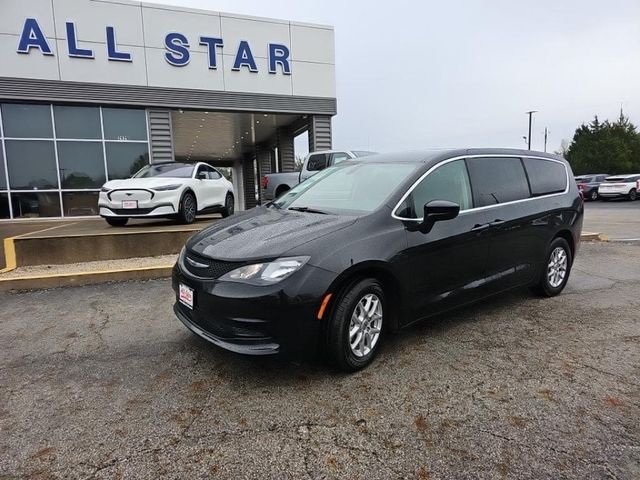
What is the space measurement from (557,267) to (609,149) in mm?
46597

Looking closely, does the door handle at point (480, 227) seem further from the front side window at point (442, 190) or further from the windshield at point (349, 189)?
the windshield at point (349, 189)

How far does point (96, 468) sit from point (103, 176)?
41.8ft

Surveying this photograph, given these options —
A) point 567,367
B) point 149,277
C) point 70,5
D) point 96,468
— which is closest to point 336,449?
point 96,468

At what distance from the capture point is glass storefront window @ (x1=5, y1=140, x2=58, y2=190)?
12.6 m

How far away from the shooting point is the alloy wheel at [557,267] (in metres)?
4.88

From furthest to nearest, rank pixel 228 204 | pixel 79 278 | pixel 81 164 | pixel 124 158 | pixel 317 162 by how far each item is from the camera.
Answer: pixel 124 158
pixel 81 164
pixel 317 162
pixel 228 204
pixel 79 278

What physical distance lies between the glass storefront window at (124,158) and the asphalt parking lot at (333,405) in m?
9.97

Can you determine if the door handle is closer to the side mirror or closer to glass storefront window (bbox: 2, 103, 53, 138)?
the side mirror

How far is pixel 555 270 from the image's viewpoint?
494cm

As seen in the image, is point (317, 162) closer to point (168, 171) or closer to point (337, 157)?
point (337, 157)

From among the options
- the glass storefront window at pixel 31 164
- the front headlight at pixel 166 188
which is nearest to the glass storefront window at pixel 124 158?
the glass storefront window at pixel 31 164

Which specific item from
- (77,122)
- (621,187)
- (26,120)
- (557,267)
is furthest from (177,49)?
(621,187)

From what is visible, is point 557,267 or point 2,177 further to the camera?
point 2,177

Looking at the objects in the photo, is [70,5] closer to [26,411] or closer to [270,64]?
[270,64]
